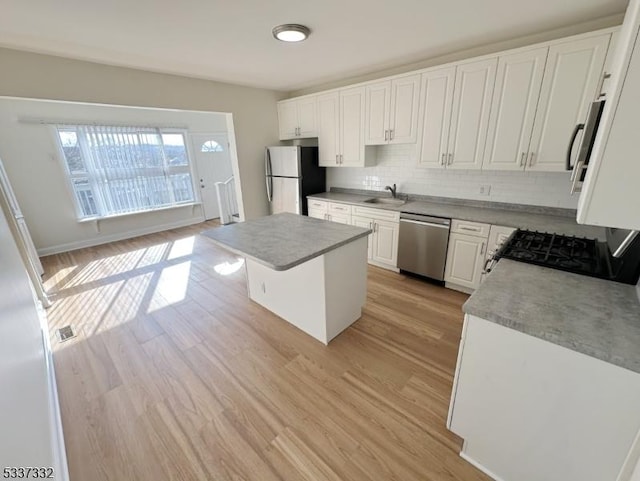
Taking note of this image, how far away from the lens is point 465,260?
2.92 m

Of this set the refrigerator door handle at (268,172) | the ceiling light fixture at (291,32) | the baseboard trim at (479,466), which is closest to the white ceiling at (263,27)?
the ceiling light fixture at (291,32)

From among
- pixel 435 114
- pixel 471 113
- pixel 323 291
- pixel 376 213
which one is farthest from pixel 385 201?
pixel 323 291

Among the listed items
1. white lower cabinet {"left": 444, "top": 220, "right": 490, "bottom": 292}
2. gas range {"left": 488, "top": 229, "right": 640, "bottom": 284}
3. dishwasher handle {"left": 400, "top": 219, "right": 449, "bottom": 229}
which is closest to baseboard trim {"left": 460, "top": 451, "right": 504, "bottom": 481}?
gas range {"left": 488, "top": 229, "right": 640, "bottom": 284}

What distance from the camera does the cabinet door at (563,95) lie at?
2.14 m

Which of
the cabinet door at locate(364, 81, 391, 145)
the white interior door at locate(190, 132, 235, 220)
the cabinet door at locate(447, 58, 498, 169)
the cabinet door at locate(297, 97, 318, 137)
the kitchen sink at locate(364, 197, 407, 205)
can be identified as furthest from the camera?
the white interior door at locate(190, 132, 235, 220)

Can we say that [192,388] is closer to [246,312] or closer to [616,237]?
[246,312]

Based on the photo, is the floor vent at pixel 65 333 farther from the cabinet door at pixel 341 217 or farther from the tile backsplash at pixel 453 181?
the tile backsplash at pixel 453 181

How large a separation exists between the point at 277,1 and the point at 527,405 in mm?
2752

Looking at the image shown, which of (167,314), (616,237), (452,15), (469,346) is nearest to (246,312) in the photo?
(167,314)

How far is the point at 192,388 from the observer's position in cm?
195

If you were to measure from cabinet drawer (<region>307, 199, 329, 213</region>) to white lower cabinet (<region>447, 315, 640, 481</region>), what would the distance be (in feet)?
10.0

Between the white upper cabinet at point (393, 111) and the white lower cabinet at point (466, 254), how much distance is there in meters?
1.23

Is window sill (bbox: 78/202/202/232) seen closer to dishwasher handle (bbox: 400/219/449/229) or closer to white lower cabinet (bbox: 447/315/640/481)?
dishwasher handle (bbox: 400/219/449/229)

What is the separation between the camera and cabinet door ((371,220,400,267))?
135 inches
